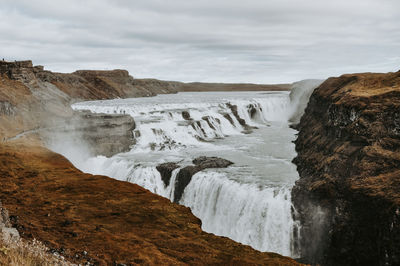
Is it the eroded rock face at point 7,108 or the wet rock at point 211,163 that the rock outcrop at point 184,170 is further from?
the eroded rock face at point 7,108

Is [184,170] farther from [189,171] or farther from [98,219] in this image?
[98,219]

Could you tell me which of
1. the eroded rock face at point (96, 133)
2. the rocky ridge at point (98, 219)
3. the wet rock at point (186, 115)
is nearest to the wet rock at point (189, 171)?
the rocky ridge at point (98, 219)

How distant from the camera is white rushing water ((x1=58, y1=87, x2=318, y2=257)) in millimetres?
15594

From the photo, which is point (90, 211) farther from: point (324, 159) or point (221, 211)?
point (324, 159)

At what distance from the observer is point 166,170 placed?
2164 cm

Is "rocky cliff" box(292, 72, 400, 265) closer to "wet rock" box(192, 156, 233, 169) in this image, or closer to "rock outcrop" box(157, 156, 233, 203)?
"wet rock" box(192, 156, 233, 169)

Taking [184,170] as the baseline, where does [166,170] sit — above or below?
below

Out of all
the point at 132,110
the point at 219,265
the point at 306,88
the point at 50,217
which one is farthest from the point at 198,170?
the point at 306,88

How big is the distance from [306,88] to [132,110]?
28.1 meters

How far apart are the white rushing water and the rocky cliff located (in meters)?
0.93

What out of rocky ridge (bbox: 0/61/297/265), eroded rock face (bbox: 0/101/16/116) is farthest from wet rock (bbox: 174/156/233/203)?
eroded rock face (bbox: 0/101/16/116)

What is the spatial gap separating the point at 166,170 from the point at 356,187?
11.2 m

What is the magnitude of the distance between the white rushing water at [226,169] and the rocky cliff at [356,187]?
3.07 ft

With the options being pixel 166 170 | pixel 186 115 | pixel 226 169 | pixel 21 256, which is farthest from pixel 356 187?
pixel 186 115
